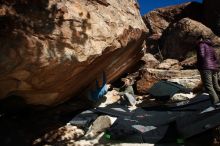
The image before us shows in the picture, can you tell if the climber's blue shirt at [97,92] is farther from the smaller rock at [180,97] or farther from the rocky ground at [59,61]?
the smaller rock at [180,97]

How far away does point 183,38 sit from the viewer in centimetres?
2162

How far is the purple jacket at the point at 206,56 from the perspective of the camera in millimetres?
8258

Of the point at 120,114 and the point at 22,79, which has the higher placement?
the point at 22,79

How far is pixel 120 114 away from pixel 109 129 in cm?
150

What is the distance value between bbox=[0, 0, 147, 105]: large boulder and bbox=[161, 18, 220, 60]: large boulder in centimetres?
1221

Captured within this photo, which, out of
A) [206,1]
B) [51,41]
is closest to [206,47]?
[51,41]

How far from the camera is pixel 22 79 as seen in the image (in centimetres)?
732

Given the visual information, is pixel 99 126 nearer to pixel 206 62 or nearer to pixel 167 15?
pixel 206 62

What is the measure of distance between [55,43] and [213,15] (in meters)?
20.5

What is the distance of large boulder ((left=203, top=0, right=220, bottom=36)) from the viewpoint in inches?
972

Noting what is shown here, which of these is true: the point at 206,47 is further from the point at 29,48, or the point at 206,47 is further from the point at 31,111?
the point at 31,111

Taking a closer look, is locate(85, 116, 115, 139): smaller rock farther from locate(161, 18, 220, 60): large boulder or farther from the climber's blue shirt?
locate(161, 18, 220, 60): large boulder

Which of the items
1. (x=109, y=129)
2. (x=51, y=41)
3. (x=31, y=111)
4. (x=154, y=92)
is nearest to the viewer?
(x=51, y=41)

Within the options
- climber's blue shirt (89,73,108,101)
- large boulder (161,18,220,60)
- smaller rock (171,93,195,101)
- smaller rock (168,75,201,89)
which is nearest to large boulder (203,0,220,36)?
large boulder (161,18,220,60)
